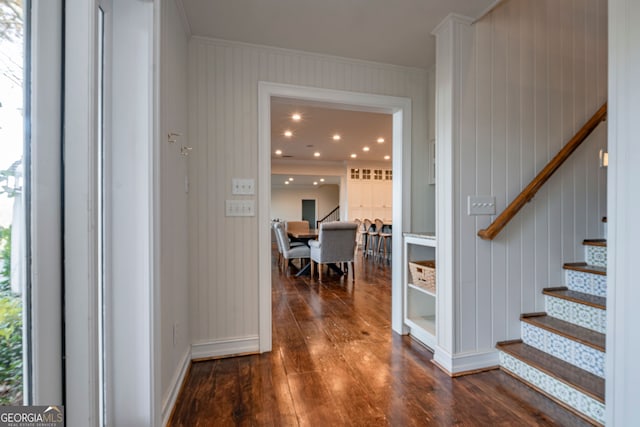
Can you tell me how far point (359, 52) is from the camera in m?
2.33

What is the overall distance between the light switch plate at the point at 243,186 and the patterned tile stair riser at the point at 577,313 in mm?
2338

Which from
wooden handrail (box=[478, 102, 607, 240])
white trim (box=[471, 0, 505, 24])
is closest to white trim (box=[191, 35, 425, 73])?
white trim (box=[471, 0, 505, 24])

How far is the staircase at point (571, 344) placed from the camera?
4.95ft

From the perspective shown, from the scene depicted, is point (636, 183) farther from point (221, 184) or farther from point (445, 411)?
point (221, 184)

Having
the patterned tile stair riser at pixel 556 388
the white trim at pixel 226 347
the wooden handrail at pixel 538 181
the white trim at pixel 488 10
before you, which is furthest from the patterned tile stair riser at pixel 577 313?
the white trim at pixel 226 347

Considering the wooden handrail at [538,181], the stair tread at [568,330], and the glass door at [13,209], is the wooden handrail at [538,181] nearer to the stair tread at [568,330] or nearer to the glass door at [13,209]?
the stair tread at [568,330]

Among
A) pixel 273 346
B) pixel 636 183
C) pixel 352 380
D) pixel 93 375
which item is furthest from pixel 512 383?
pixel 93 375

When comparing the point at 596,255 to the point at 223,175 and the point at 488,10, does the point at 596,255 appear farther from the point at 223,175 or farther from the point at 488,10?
the point at 223,175

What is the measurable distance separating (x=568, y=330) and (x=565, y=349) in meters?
0.12

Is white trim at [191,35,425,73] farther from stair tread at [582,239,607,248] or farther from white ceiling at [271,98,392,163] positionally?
stair tread at [582,239,607,248]

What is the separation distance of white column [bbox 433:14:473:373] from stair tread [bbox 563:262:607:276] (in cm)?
98

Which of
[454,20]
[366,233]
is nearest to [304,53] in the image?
[454,20]

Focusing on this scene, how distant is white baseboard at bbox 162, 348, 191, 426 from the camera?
4.67 ft

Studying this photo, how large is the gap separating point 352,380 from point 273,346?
0.76m
